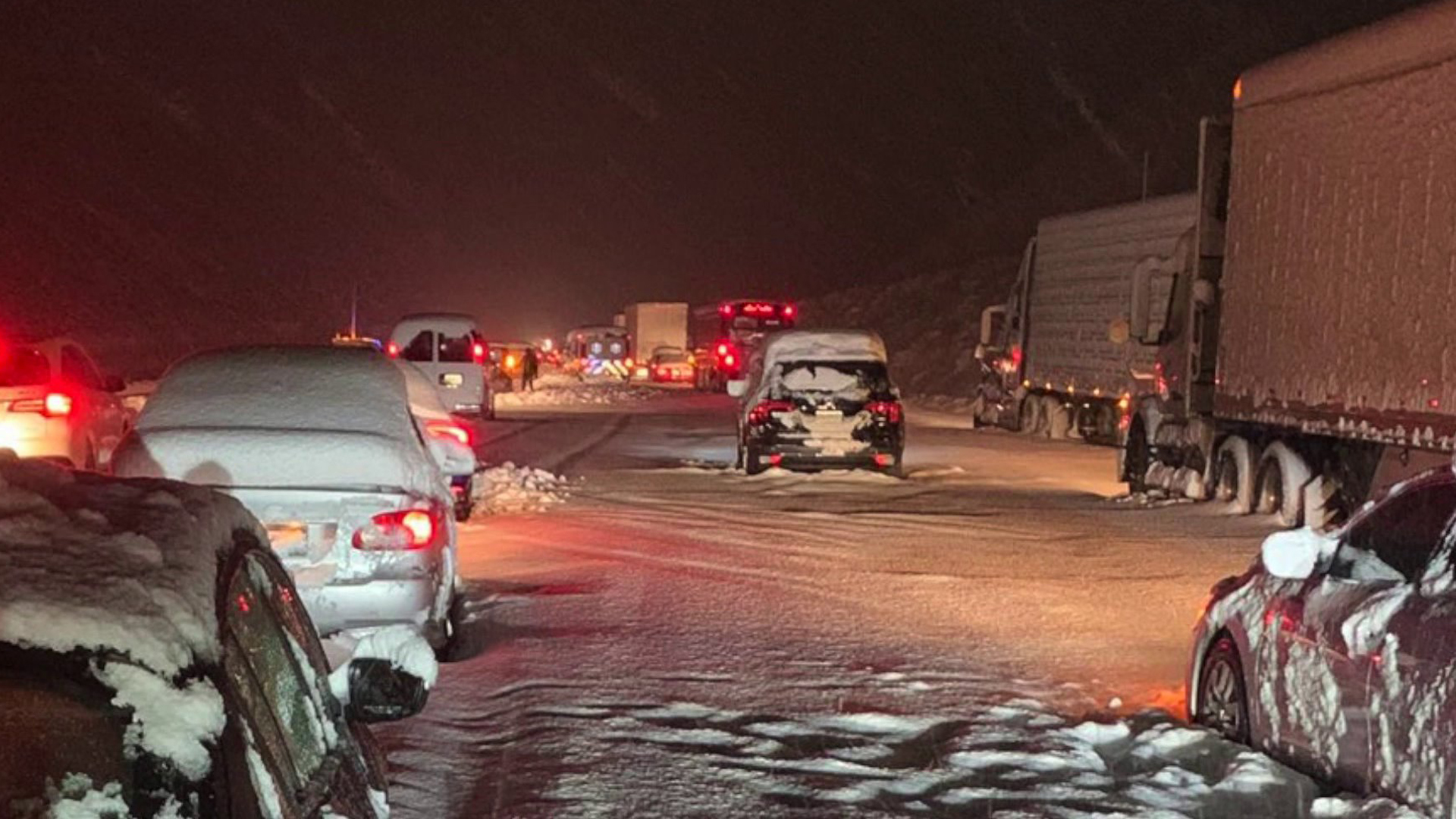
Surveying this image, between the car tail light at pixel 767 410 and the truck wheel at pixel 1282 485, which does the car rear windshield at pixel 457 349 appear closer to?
the car tail light at pixel 767 410

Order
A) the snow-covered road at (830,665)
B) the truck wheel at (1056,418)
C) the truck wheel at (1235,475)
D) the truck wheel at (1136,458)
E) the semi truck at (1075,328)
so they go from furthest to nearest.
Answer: the truck wheel at (1056,418) < the semi truck at (1075,328) < the truck wheel at (1136,458) < the truck wheel at (1235,475) < the snow-covered road at (830,665)

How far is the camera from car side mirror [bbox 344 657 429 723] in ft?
12.8

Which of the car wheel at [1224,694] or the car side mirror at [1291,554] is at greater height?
the car side mirror at [1291,554]

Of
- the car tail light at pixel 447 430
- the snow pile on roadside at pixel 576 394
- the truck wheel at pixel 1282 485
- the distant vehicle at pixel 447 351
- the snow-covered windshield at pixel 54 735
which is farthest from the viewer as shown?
the snow pile on roadside at pixel 576 394

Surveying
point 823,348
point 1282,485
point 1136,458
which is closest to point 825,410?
point 823,348

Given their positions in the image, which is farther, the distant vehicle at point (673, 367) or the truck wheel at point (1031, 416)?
the distant vehicle at point (673, 367)

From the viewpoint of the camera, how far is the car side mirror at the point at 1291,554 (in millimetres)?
6457

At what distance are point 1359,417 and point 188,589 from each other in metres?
12.4

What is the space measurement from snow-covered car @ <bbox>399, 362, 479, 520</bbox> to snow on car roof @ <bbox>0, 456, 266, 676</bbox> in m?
9.34

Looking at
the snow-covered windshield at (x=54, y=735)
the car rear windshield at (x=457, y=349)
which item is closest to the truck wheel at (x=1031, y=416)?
the car rear windshield at (x=457, y=349)

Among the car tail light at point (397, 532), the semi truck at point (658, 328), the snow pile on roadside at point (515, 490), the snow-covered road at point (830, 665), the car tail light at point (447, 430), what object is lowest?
the snow-covered road at point (830, 665)

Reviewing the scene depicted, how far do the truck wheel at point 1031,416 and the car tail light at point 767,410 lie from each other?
13.2 metres

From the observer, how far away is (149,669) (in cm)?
267

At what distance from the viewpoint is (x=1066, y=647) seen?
9898 mm
